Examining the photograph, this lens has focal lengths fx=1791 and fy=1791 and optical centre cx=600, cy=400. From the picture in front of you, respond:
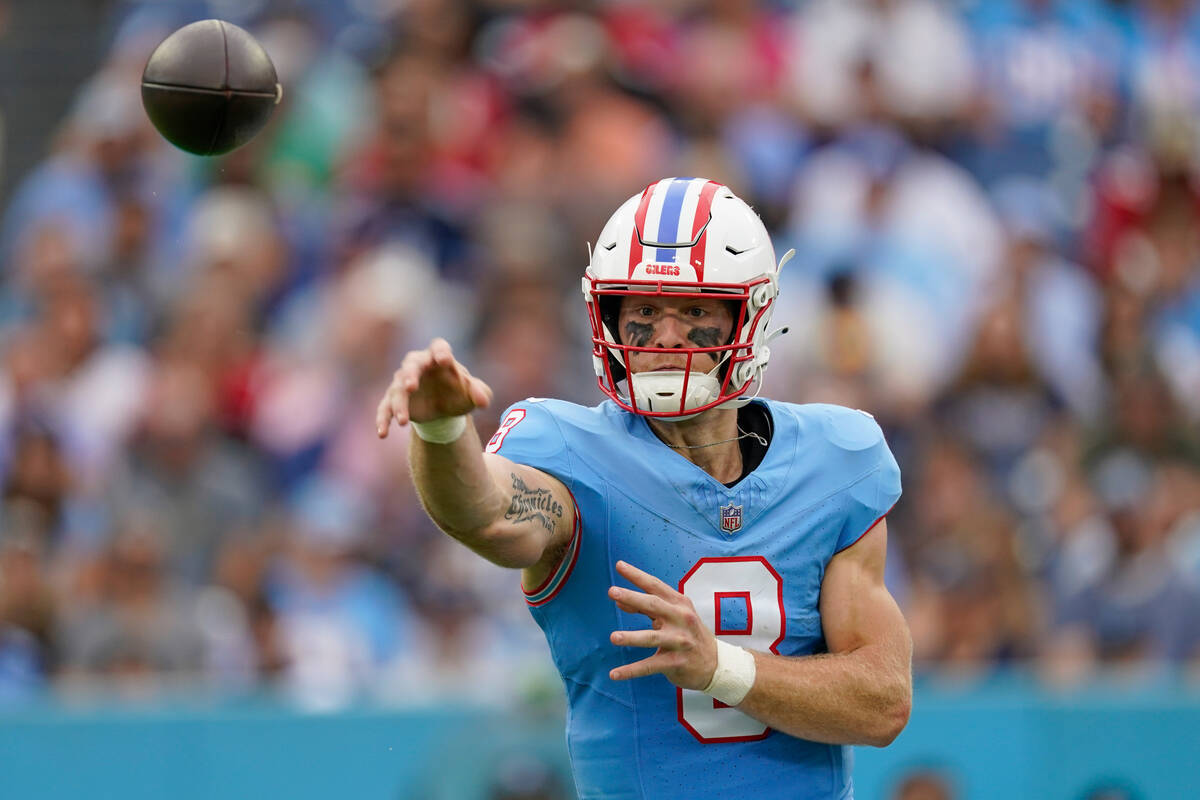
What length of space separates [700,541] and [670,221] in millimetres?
696

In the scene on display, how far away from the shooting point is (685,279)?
382 cm

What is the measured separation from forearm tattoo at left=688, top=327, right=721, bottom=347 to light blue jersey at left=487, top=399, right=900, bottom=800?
242mm

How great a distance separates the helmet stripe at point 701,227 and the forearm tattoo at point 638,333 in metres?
0.16

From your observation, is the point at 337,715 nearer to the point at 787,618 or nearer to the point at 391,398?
the point at 787,618

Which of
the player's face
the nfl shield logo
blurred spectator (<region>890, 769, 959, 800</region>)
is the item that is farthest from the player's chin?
blurred spectator (<region>890, 769, 959, 800</region>)

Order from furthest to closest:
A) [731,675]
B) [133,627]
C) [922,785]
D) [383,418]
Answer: [133,627] → [922,785] → [731,675] → [383,418]

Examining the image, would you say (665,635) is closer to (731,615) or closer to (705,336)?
(731,615)

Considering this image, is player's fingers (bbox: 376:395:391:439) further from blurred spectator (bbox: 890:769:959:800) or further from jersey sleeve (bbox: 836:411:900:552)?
blurred spectator (bbox: 890:769:959:800)

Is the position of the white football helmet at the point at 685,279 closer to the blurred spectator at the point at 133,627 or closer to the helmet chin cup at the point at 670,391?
the helmet chin cup at the point at 670,391

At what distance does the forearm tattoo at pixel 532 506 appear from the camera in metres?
3.49

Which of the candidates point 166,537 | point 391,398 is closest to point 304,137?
point 166,537

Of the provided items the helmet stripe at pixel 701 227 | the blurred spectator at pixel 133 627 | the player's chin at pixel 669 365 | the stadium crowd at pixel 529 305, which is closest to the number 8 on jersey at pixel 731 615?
the player's chin at pixel 669 365

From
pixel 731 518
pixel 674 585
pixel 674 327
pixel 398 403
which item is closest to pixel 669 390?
pixel 674 327

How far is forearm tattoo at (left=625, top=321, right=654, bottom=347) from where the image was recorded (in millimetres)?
3865
